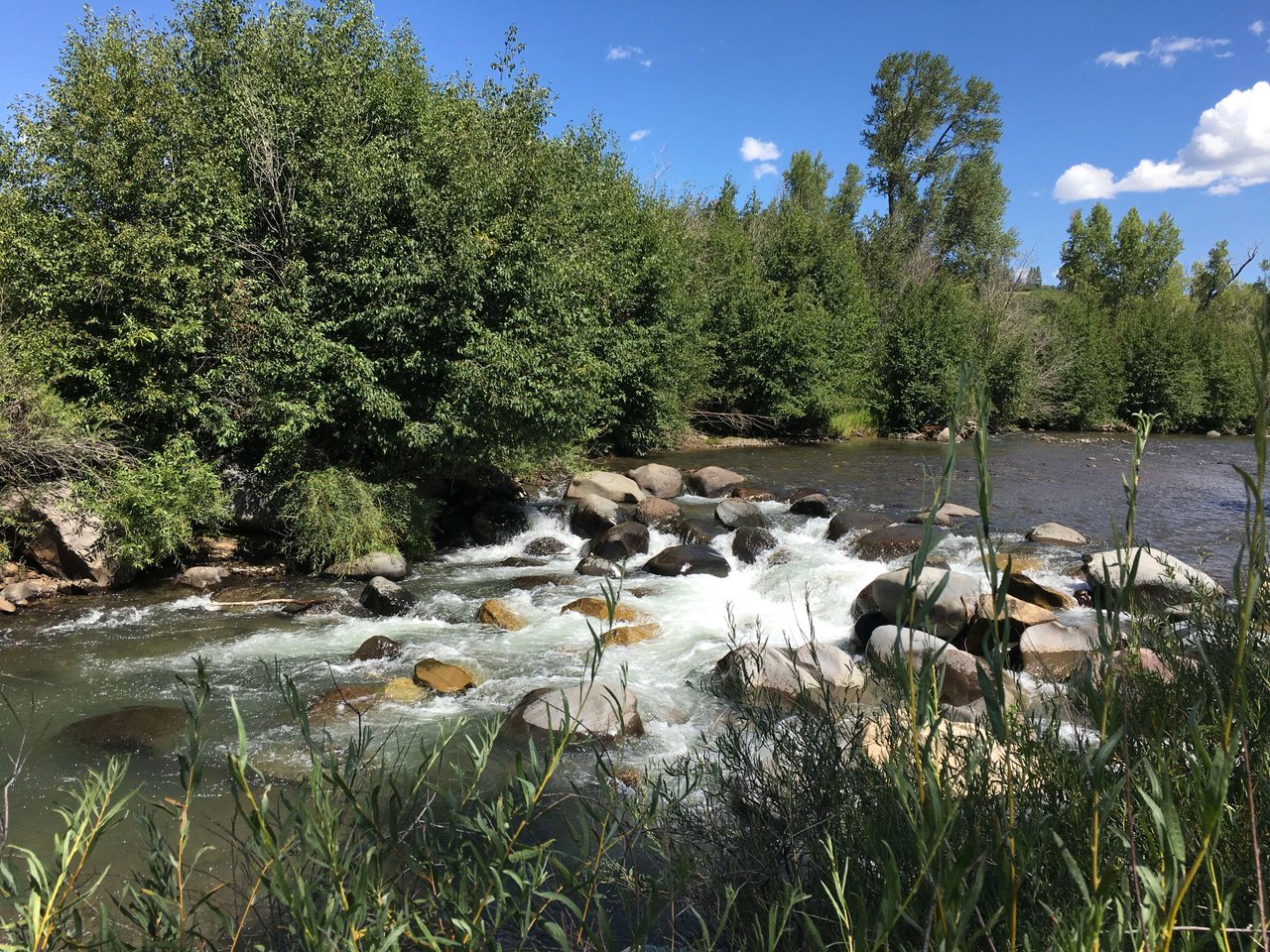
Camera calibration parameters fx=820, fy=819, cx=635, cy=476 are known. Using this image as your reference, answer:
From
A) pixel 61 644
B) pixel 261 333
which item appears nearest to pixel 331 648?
pixel 61 644

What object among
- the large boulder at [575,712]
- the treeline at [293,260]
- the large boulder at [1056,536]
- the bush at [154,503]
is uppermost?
the treeline at [293,260]

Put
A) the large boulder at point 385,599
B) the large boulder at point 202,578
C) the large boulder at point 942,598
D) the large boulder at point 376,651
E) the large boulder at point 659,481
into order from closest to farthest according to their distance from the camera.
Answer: the large boulder at point 942,598, the large boulder at point 376,651, the large boulder at point 385,599, the large boulder at point 202,578, the large boulder at point 659,481

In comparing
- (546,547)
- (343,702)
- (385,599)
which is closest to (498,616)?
(385,599)

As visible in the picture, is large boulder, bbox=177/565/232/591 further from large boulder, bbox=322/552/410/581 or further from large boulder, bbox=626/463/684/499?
large boulder, bbox=626/463/684/499

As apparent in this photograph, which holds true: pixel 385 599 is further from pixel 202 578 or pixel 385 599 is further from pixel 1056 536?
pixel 1056 536

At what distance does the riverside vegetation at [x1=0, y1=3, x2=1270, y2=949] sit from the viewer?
4.96ft

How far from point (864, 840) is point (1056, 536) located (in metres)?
13.6

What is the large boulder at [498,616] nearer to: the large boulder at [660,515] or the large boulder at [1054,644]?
the large boulder at [660,515]

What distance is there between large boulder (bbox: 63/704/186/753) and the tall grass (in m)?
5.23

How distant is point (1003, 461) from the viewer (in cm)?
2475

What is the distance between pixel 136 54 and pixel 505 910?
16.9 metres

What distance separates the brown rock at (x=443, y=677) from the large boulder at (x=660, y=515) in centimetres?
759

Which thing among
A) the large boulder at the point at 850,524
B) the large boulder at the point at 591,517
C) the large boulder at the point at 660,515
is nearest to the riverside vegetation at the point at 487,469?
the large boulder at the point at 591,517

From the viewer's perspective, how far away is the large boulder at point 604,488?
18078mm
